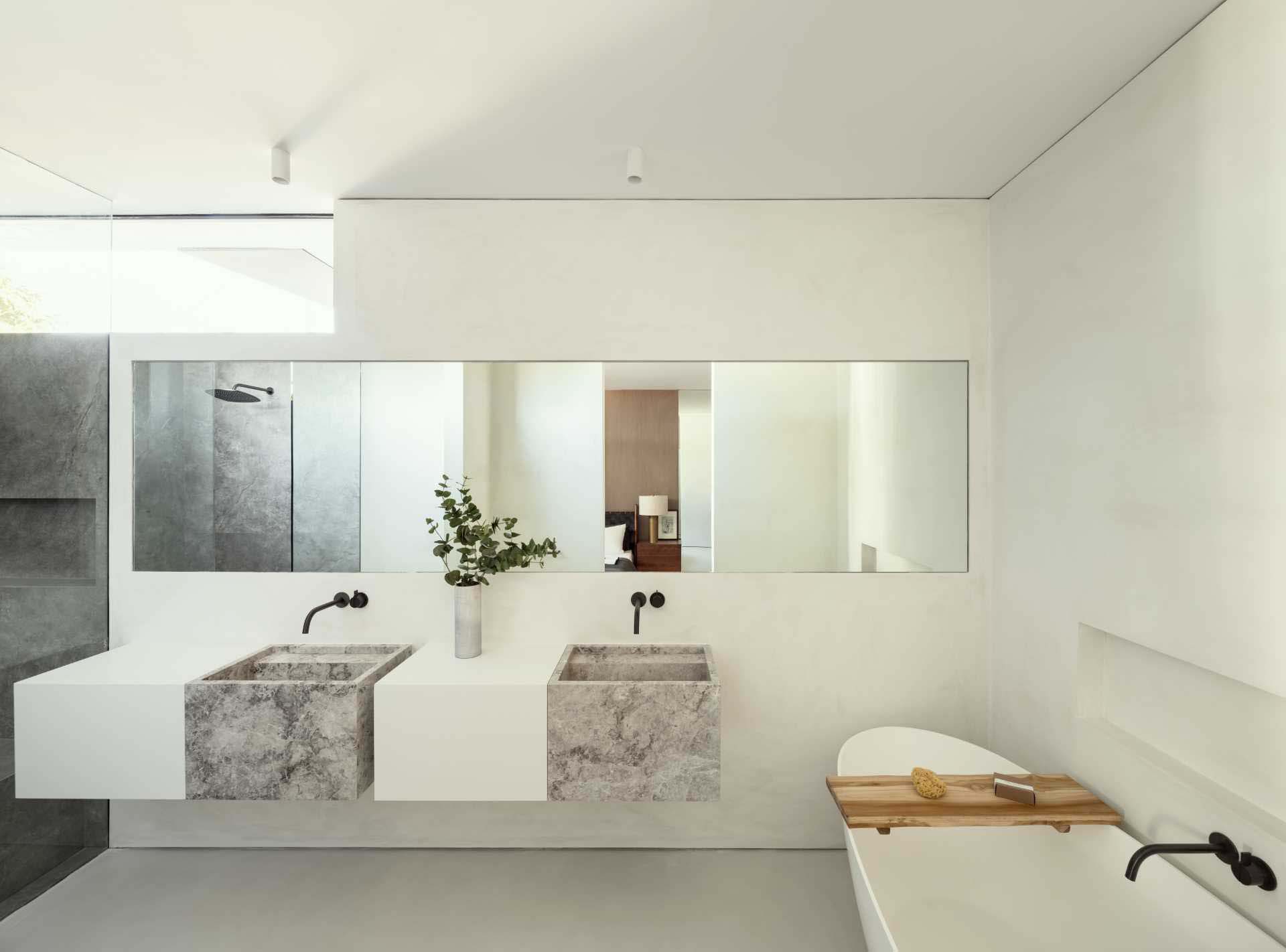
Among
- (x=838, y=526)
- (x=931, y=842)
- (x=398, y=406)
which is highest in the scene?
(x=398, y=406)

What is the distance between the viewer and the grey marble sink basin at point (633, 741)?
6.81 feet

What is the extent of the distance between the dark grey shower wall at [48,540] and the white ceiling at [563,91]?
75 centimetres

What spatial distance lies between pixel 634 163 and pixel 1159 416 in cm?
171

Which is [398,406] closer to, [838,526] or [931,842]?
[838,526]

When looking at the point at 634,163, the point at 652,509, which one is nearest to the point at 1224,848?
the point at 652,509

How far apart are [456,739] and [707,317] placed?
1.79m

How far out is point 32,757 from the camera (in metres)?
2.11

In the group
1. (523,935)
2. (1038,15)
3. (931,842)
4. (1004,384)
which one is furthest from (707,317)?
(523,935)

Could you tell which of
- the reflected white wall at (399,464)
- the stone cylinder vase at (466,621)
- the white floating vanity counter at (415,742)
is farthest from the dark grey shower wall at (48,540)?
the stone cylinder vase at (466,621)

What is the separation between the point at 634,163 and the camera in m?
2.16

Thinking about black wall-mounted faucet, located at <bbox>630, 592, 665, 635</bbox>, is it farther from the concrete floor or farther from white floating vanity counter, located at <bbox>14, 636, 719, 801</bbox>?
the concrete floor

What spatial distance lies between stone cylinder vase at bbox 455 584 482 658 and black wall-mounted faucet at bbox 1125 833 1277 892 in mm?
2004

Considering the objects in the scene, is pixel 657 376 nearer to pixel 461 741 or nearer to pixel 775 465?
→ pixel 775 465

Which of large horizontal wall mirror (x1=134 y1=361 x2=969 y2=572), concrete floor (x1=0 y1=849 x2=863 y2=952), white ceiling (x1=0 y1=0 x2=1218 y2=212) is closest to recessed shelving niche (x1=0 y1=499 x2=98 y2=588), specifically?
large horizontal wall mirror (x1=134 y1=361 x2=969 y2=572)
